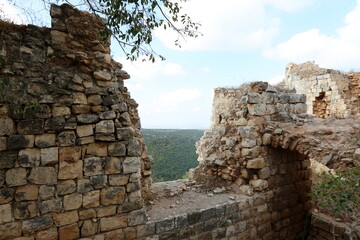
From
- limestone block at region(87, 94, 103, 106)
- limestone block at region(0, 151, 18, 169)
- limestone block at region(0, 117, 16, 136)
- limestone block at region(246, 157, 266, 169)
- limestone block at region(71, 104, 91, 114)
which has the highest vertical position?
limestone block at region(87, 94, 103, 106)

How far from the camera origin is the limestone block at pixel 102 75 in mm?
3180

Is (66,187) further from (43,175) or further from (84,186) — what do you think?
(43,175)

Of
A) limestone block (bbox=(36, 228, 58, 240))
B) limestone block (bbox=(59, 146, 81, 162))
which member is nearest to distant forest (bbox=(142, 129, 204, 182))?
limestone block (bbox=(59, 146, 81, 162))

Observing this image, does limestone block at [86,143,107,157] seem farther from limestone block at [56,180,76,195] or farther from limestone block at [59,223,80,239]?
limestone block at [59,223,80,239]

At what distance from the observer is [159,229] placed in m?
3.58

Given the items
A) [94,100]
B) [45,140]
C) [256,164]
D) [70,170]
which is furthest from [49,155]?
[256,164]

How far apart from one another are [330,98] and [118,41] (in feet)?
39.7

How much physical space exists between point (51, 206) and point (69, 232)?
1.45 feet

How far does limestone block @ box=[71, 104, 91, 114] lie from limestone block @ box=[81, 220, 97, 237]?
1.53m

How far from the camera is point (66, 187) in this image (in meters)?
2.95

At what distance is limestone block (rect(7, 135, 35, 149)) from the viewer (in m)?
2.70

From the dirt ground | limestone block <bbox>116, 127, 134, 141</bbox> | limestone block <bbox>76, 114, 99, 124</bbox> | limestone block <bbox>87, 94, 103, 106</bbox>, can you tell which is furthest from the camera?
the dirt ground

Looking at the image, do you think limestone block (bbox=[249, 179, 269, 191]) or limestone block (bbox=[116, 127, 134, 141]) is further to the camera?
limestone block (bbox=[249, 179, 269, 191])

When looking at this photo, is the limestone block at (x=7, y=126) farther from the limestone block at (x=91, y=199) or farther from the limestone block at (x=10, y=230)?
the limestone block at (x=91, y=199)
